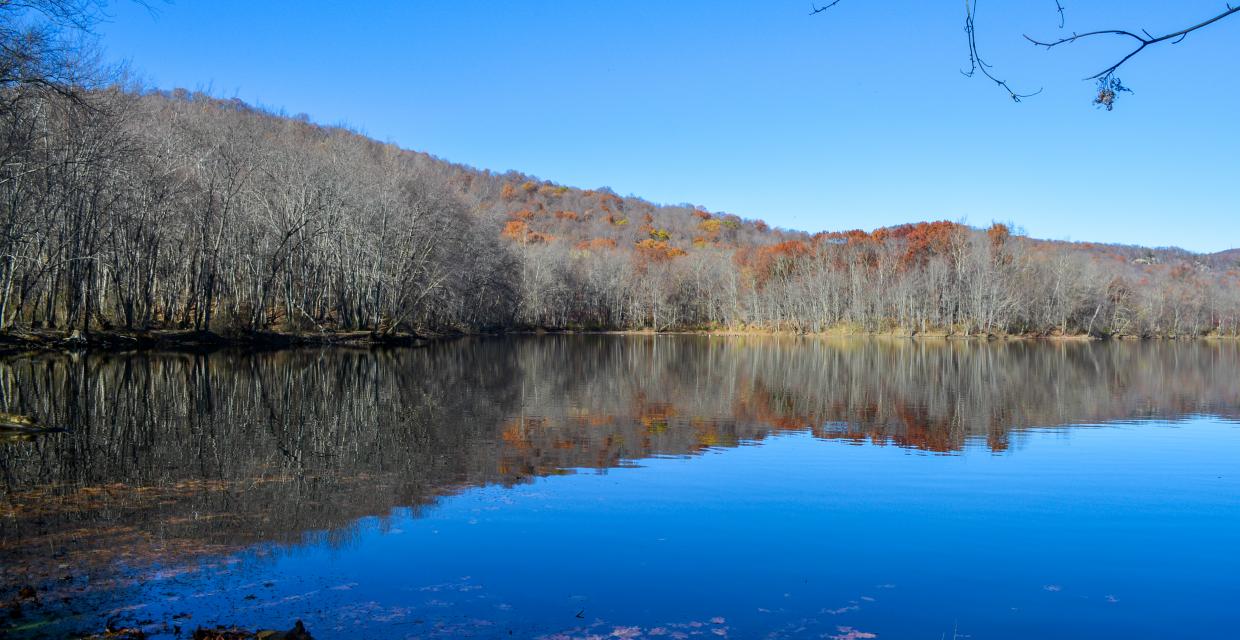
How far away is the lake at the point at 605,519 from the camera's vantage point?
20.7 ft

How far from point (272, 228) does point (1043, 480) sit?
41.5 meters

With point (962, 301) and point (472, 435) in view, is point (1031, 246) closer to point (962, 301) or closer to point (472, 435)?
point (962, 301)

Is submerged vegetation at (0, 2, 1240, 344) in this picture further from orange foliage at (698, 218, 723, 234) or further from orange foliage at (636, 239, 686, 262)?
orange foliage at (698, 218, 723, 234)

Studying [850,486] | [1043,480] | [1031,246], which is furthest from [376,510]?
[1031,246]

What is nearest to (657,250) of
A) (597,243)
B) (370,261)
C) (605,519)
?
(597,243)

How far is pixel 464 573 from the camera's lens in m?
7.17

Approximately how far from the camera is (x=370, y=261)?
47.5 metres

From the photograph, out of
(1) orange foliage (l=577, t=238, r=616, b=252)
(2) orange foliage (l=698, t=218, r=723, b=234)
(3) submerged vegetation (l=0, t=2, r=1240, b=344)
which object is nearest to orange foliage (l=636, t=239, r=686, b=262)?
(3) submerged vegetation (l=0, t=2, r=1240, b=344)

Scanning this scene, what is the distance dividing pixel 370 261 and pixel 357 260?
1127 mm

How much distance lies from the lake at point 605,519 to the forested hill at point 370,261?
22.7 feet

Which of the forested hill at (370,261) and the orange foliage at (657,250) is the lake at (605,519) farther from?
the orange foliage at (657,250)

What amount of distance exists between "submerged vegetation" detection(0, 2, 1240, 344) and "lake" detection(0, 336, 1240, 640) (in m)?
6.96

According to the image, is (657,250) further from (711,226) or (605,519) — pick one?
(605,519)

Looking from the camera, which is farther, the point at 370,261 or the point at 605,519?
the point at 370,261
